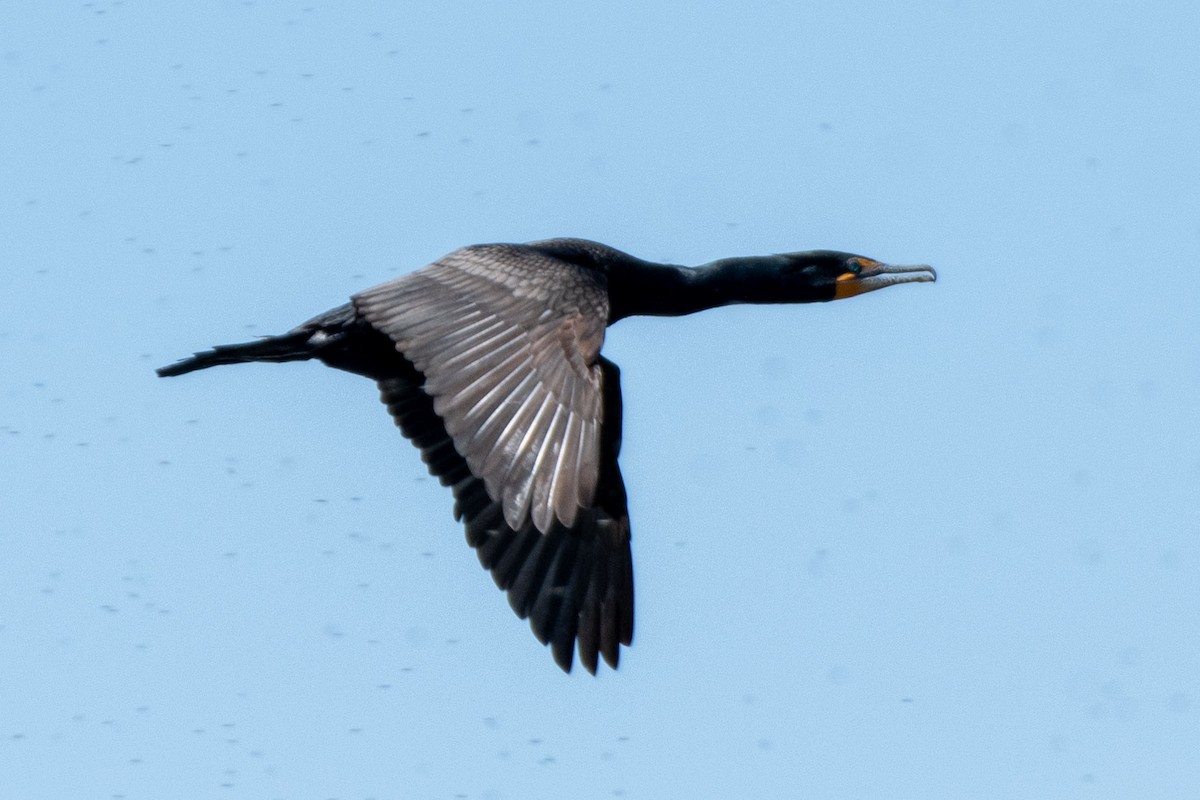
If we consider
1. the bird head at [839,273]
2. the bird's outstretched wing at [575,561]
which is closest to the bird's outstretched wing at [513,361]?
the bird's outstretched wing at [575,561]

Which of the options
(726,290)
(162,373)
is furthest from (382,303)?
(726,290)

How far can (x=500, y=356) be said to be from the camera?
420 inches

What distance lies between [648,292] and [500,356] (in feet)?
8.31

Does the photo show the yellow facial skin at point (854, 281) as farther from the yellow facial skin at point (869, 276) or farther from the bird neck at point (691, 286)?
the bird neck at point (691, 286)

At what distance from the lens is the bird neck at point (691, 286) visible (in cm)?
1297

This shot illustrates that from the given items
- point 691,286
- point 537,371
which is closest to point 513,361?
point 537,371

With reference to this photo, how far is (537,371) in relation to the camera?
10.6 metres

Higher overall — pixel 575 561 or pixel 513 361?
pixel 513 361

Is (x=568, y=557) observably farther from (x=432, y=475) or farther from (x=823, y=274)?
(x=823, y=274)

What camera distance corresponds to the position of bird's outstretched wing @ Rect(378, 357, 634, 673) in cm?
1220

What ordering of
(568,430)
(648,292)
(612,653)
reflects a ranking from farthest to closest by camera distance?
(648,292), (612,653), (568,430)

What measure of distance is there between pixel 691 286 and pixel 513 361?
2.80m

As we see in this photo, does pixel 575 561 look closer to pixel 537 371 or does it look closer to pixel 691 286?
pixel 691 286

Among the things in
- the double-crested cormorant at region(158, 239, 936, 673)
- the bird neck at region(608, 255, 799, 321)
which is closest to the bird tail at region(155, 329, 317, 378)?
the double-crested cormorant at region(158, 239, 936, 673)
